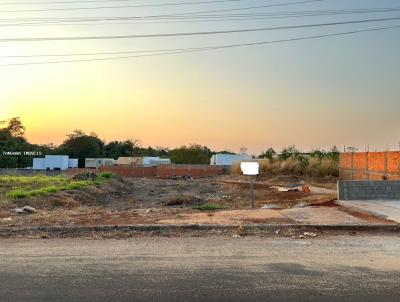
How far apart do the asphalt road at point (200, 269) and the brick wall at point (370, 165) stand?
662 inches

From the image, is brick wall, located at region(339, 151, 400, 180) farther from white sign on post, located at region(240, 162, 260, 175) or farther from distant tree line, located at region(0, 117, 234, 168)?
distant tree line, located at region(0, 117, 234, 168)

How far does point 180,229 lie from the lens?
1137 centimetres

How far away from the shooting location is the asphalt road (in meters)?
6.00

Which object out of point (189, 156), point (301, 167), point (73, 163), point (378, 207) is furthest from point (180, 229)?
point (73, 163)

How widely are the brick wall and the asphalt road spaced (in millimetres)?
16802

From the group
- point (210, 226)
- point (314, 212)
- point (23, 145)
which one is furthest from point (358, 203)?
point (23, 145)

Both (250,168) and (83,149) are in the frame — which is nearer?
(250,168)

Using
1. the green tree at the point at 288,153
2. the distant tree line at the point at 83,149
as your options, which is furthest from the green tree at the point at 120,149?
the green tree at the point at 288,153

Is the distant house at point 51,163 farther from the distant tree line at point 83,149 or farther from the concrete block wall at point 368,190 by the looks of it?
the concrete block wall at point 368,190

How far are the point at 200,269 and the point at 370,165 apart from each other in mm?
24877

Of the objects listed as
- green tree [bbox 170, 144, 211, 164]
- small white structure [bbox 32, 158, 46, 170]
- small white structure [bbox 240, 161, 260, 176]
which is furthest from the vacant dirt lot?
small white structure [bbox 32, 158, 46, 170]

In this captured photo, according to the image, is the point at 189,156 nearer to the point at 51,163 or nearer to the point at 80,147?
the point at 51,163

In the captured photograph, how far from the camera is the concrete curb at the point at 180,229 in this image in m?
11.0

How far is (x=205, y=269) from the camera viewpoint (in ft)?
23.8
